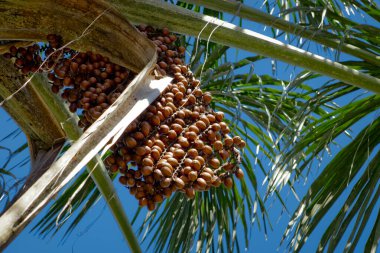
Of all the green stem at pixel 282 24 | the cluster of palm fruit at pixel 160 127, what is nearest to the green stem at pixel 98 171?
the cluster of palm fruit at pixel 160 127

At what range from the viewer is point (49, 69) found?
6.30 ft

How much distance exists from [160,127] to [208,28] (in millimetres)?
345

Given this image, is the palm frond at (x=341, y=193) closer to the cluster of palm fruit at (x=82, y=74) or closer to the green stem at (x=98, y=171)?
the green stem at (x=98, y=171)

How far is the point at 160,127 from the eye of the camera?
1.75 metres

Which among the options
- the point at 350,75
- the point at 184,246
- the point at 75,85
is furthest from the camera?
the point at 184,246

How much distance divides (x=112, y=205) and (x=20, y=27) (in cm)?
71

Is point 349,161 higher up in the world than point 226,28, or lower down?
lower down

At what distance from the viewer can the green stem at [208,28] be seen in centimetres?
194

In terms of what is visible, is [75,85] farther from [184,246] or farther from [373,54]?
[184,246]

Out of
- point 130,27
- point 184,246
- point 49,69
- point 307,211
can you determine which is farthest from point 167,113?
point 184,246

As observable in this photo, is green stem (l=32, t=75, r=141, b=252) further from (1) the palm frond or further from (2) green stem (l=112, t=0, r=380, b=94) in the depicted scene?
(1) the palm frond

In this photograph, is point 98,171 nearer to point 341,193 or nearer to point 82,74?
point 82,74

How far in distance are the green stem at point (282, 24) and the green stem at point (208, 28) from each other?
0.18 m

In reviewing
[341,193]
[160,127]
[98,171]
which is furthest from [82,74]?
[341,193]
